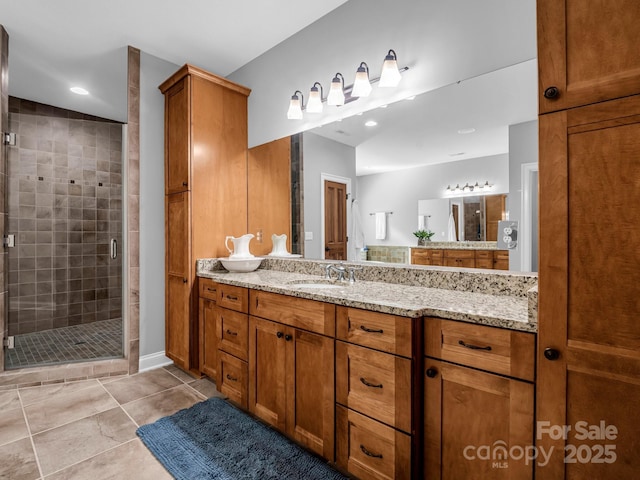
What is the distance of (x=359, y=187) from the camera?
2260mm

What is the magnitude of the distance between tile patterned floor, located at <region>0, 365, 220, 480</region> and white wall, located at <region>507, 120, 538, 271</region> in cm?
199

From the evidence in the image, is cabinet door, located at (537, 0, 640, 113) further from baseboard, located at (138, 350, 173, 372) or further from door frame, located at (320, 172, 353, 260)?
baseboard, located at (138, 350, 173, 372)

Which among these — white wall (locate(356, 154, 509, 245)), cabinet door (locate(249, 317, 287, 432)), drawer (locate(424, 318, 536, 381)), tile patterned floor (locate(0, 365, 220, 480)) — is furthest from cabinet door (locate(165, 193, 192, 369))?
drawer (locate(424, 318, 536, 381))

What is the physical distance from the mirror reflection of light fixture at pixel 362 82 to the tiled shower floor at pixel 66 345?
9.44 feet

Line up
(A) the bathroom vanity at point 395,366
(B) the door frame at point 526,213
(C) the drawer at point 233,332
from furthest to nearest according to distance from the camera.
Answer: (C) the drawer at point 233,332
(B) the door frame at point 526,213
(A) the bathroom vanity at point 395,366

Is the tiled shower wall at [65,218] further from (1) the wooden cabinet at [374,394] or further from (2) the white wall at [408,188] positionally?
(1) the wooden cabinet at [374,394]

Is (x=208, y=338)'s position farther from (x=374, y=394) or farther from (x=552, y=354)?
(x=552, y=354)

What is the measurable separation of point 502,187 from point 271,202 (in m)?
1.88

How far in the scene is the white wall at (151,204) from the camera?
2812 mm

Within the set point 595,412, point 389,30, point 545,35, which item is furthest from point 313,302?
point 389,30

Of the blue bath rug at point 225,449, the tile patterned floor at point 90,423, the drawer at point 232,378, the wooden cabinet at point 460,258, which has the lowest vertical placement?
the tile patterned floor at point 90,423

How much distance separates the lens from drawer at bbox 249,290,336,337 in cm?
153

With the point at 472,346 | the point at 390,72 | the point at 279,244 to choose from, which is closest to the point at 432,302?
the point at 472,346

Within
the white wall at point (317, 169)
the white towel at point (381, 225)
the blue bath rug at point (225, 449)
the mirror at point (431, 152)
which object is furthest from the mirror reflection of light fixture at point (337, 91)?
the blue bath rug at point (225, 449)
